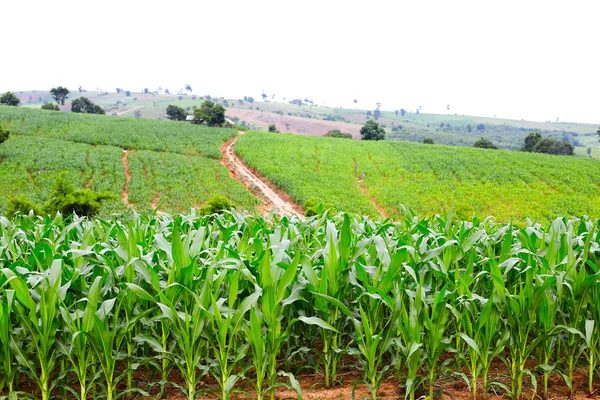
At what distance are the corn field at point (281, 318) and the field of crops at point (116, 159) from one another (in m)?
18.7

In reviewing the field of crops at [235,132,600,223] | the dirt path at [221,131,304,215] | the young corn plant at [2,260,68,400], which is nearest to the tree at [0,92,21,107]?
the field of crops at [235,132,600,223]

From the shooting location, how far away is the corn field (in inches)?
106

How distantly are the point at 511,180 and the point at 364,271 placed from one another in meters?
39.7

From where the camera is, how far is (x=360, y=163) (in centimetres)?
4266

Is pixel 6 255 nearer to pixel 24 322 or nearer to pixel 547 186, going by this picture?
pixel 24 322

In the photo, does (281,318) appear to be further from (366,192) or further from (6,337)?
(366,192)

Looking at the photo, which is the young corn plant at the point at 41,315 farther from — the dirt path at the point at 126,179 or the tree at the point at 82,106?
the tree at the point at 82,106

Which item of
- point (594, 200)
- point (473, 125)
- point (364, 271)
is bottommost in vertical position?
point (594, 200)

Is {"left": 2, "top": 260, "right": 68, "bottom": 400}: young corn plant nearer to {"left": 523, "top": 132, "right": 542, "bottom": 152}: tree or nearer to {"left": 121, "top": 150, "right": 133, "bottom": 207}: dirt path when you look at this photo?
{"left": 121, "top": 150, "right": 133, "bottom": 207}: dirt path

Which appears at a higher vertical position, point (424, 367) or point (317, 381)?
point (424, 367)

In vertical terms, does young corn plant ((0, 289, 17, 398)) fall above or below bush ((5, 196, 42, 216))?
above

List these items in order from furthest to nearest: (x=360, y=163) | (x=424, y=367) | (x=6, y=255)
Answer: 1. (x=360, y=163)
2. (x=6, y=255)
3. (x=424, y=367)

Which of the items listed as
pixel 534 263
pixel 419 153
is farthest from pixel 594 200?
pixel 534 263

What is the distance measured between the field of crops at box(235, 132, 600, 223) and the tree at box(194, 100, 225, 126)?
11.5m
